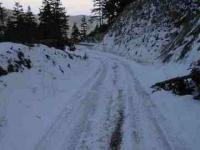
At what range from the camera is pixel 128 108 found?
10.3 meters

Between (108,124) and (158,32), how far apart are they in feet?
81.5

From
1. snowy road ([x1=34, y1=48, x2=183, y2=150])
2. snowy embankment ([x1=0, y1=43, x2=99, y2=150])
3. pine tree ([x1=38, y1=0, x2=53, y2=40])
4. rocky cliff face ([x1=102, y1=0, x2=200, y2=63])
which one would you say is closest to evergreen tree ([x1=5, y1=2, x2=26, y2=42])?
pine tree ([x1=38, y1=0, x2=53, y2=40])

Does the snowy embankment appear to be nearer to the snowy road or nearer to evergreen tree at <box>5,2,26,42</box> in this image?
the snowy road

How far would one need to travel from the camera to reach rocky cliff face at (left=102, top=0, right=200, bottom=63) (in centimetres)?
2090

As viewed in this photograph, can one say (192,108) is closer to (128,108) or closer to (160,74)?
(128,108)

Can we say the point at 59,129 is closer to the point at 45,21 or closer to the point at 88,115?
the point at 88,115

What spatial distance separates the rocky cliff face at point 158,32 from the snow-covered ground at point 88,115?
6.48m

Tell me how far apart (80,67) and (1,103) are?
12.0 m

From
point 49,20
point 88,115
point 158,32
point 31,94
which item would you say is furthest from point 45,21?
point 88,115

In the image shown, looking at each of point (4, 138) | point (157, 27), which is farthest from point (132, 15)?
point (4, 138)

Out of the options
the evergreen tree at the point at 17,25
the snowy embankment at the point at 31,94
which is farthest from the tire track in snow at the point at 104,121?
the evergreen tree at the point at 17,25

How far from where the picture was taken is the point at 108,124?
8.65 meters

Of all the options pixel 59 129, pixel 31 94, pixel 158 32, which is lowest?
pixel 59 129

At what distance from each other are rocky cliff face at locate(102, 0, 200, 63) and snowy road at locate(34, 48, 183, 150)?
22.6 feet
